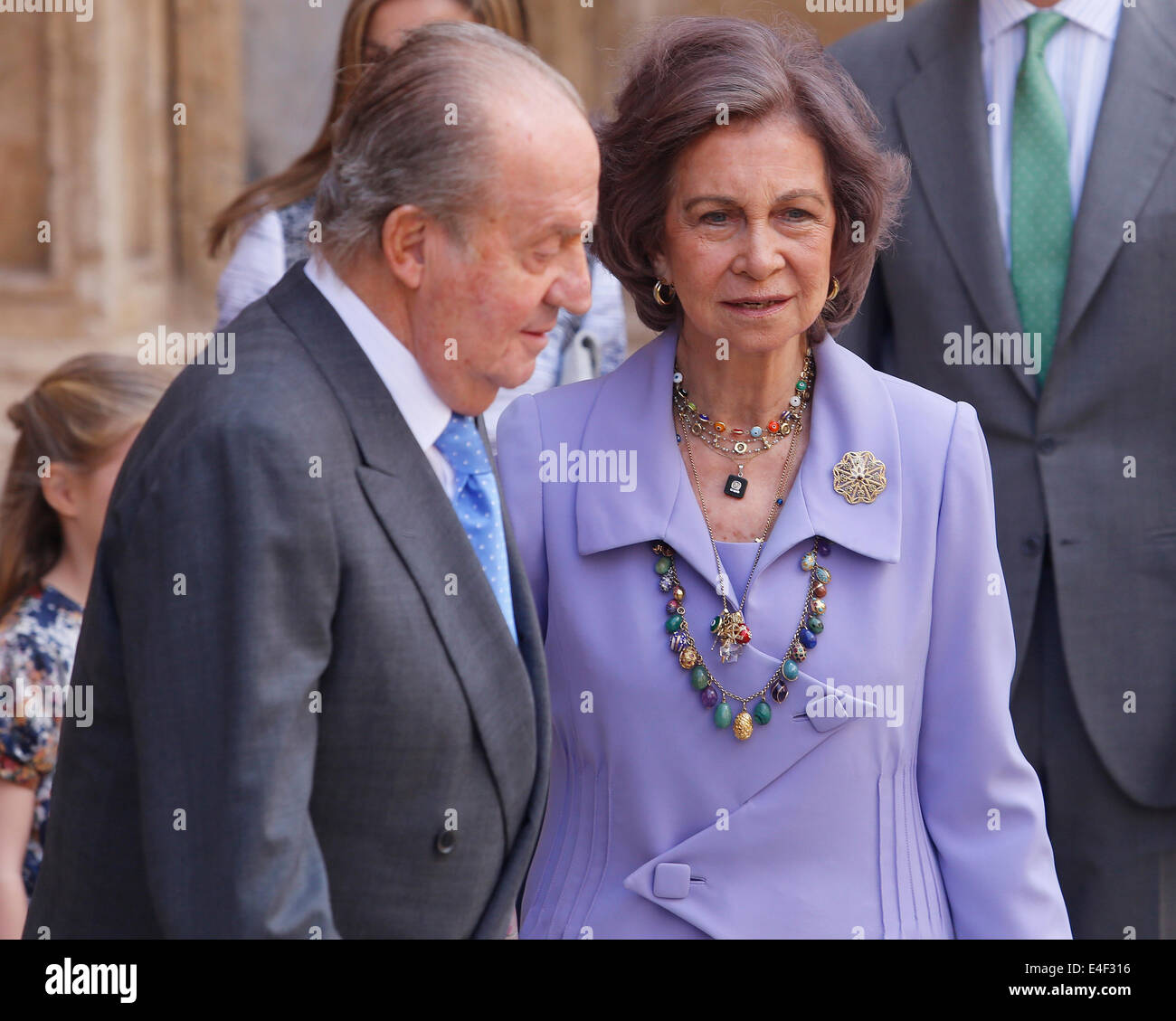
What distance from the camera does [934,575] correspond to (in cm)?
261

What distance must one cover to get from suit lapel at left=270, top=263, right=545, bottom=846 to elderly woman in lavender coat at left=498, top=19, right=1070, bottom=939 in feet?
1.64

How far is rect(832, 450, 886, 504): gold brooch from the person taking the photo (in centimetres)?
263

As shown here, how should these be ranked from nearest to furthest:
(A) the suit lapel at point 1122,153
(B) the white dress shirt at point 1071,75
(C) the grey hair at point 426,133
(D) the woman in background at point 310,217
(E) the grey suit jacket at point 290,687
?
(E) the grey suit jacket at point 290,687 < (C) the grey hair at point 426,133 < (A) the suit lapel at point 1122,153 < (B) the white dress shirt at point 1071,75 < (D) the woman in background at point 310,217

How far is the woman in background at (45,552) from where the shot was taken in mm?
3477

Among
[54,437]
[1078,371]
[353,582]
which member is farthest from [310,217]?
[353,582]

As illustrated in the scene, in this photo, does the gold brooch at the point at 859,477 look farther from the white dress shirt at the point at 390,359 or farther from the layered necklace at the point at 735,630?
the white dress shirt at the point at 390,359

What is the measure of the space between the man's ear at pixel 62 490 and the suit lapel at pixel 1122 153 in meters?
2.12

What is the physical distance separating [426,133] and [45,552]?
2166 mm

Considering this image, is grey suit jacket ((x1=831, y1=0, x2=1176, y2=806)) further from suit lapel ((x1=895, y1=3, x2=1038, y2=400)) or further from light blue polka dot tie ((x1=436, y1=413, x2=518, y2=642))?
light blue polka dot tie ((x1=436, y1=413, x2=518, y2=642))

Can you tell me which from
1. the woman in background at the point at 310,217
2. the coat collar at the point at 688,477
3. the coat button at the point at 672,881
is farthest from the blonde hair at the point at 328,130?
the coat button at the point at 672,881

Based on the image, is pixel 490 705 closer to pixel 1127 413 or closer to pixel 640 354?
pixel 640 354

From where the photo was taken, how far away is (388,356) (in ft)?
6.78

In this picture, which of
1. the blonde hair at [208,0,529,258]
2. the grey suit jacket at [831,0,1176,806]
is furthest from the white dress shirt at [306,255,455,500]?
the blonde hair at [208,0,529,258]
